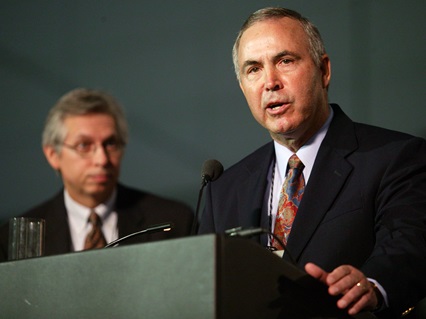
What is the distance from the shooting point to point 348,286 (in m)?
1.53

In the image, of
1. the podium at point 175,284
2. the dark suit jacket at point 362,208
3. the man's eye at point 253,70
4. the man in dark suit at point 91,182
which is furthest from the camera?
the man in dark suit at point 91,182

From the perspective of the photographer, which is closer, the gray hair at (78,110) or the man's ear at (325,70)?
the man's ear at (325,70)

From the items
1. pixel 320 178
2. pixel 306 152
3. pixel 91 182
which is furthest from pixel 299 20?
pixel 91 182

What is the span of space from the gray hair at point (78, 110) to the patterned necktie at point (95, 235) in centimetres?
44

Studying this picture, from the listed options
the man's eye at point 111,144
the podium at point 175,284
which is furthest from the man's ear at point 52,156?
the podium at point 175,284

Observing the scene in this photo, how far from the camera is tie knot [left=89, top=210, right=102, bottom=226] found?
391 cm

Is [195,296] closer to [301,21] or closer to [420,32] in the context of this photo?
[301,21]

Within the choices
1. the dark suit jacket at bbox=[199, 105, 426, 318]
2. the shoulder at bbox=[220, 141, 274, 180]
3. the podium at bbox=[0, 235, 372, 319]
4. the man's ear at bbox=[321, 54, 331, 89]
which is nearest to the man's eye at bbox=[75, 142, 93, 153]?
the shoulder at bbox=[220, 141, 274, 180]

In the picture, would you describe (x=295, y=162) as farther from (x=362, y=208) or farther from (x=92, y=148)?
(x=92, y=148)

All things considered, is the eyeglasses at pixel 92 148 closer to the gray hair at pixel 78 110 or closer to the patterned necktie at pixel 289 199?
the gray hair at pixel 78 110

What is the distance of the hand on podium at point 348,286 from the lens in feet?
4.90

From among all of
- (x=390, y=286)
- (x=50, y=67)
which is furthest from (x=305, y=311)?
(x=50, y=67)

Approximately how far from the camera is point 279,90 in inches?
97.6

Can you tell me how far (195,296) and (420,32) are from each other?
6.59ft
